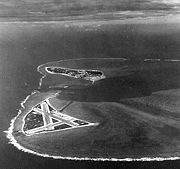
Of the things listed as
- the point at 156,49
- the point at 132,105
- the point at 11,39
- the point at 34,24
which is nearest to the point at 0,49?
the point at 11,39

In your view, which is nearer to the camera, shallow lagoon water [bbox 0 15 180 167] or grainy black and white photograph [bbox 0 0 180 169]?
grainy black and white photograph [bbox 0 0 180 169]

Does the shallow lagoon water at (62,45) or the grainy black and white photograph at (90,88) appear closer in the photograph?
the grainy black and white photograph at (90,88)

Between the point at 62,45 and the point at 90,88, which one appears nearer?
the point at 90,88

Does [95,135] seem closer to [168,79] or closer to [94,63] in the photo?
[168,79]

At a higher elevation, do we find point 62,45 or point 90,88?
point 62,45
